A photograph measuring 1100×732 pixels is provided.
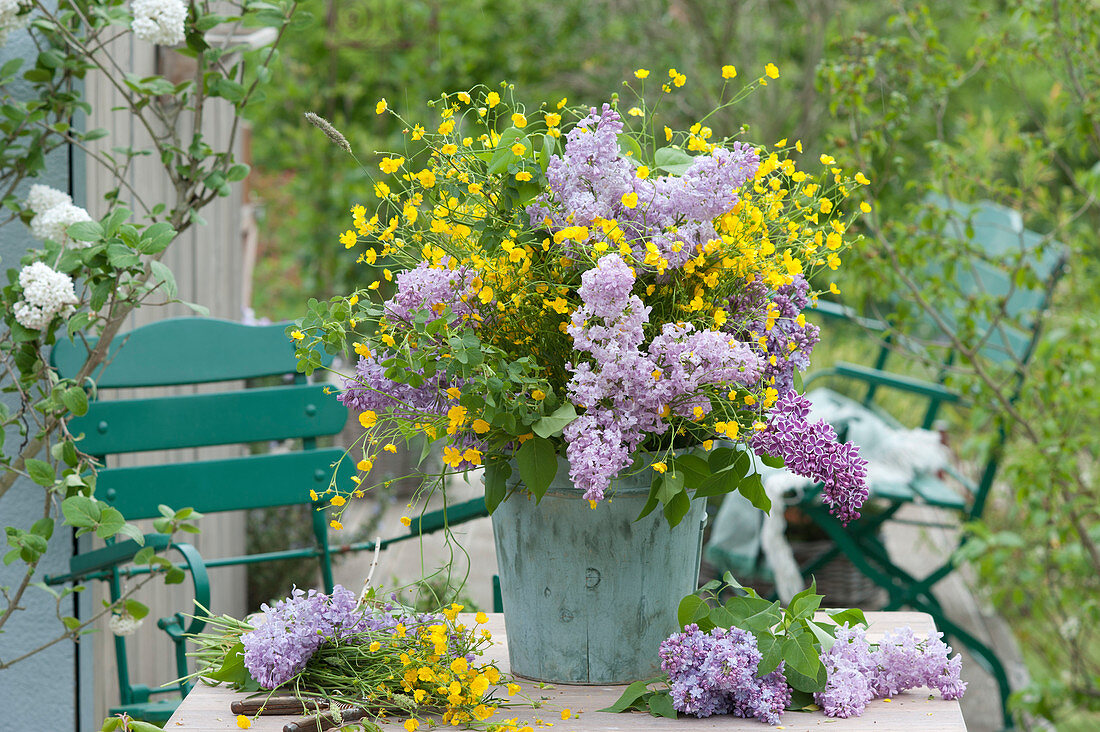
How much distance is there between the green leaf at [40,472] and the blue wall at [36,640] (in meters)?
0.35

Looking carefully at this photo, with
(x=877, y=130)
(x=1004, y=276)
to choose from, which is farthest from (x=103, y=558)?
(x=1004, y=276)

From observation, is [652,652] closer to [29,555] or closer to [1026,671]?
[29,555]

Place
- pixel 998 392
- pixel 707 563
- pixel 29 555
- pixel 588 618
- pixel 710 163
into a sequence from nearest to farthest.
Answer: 1. pixel 710 163
2. pixel 588 618
3. pixel 29 555
4. pixel 998 392
5. pixel 707 563

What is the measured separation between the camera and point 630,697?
990mm

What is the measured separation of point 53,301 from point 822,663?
3.40 ft

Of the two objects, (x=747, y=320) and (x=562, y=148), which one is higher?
(x=562, y=148)

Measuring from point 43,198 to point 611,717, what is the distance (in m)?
1.13


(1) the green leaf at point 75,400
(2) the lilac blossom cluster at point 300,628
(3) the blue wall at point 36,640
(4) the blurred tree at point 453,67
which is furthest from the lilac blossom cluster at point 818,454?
(4) the blurred tree at point 453,67

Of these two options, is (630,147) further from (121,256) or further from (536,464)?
(121,256)

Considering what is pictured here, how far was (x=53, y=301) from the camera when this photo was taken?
1401 mm

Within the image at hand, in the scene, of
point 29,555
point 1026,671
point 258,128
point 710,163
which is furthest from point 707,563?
point 258,128

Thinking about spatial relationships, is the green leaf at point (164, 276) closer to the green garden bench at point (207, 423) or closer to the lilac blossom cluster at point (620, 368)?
the green garden bench at point (207, 423)

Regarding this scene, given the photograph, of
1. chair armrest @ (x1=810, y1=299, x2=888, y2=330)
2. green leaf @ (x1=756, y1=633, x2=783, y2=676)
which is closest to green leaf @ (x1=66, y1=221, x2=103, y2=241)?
green leaf @ (x1=756, y1=633, x2=783, y2=676)

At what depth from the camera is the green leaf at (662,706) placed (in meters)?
0.98
